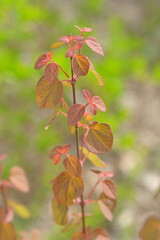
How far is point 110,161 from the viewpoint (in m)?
2.71

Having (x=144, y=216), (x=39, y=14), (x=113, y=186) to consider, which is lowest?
(x=144, y=216)

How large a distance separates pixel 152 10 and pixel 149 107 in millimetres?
1716

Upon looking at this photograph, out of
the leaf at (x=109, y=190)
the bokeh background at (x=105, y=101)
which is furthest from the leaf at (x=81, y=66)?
the bokeh background at (x=105, y=101)

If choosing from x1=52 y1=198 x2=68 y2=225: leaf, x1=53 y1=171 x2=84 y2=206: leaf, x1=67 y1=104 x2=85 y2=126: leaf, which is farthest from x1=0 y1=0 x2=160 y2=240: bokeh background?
x1=67 y1=104 x2=85 y2=126: leaf

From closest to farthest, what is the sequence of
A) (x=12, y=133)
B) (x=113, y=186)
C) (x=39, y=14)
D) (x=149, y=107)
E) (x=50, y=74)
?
(x=50, y=74), (x=113, y=186), (x=12, y=133), (x=149, y=107), (x=39, y=14)

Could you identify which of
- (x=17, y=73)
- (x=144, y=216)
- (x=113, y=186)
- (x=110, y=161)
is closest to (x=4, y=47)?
(x=17, y=73)

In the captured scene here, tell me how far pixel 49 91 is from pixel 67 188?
7.4 inches

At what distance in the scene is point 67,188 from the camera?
825 millimetres

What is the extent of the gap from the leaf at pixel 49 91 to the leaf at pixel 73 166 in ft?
0.35

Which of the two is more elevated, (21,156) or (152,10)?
(152,10)

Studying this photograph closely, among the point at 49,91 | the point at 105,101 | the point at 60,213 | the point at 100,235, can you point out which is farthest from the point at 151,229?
the point at 105,101

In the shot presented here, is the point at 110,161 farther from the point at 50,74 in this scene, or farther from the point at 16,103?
the point at 50,74

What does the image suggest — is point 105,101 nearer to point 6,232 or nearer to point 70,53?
point 6,232

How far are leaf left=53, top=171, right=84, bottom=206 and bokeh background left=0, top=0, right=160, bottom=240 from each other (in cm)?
132
